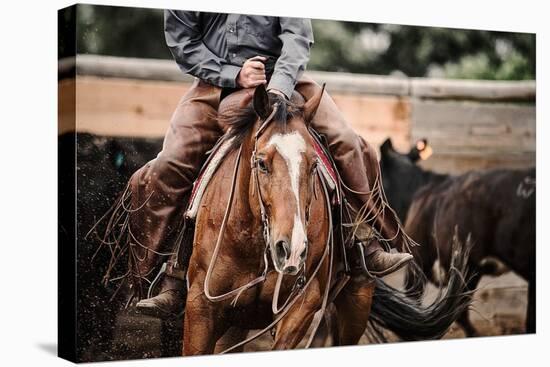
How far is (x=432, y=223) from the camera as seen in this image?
9.16 meters

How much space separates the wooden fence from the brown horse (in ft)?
1.66

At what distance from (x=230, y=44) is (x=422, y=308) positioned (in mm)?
2645

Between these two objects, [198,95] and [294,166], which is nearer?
[294,166]

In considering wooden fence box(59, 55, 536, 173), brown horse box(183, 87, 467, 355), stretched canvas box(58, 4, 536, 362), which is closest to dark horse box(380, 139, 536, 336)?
stretched canvas box(58, 4, 536, 362)

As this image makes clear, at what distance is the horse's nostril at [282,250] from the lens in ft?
24.9

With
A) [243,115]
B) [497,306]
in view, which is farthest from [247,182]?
[497,306]

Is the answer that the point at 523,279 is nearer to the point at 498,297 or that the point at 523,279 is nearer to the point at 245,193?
the point at 498,297

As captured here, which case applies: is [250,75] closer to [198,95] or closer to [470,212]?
[198,95]

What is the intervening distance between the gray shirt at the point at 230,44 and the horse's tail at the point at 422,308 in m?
1.83

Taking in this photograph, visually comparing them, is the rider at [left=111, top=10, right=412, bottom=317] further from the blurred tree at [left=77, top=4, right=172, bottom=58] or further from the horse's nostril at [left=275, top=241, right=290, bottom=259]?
the horse's nostril at [left=275, top=241, right=290, bottom=259]

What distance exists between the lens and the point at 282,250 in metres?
7.68

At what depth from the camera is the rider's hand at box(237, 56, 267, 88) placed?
26.9ft

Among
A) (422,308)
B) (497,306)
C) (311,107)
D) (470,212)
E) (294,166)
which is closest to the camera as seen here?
(294,166)

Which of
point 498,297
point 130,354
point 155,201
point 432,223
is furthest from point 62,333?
point 498,297
